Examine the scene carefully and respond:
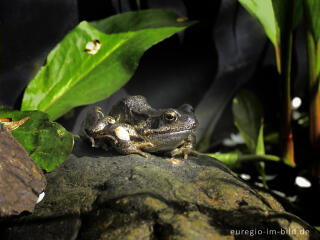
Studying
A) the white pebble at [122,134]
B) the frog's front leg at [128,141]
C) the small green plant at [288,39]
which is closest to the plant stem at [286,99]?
the small green plant at [288,39]

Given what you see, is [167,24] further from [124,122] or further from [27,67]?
[27,67]

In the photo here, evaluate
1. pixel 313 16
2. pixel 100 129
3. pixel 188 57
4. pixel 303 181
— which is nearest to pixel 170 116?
pixel 100 129

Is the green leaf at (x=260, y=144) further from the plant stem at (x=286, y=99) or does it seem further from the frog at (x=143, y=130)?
the frog at (x=143, y=130)

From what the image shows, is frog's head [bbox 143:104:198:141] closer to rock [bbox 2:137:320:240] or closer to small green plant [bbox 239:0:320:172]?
rock [bbox 2:137:320:240]

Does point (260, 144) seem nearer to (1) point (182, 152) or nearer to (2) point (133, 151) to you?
(1) point (182, 152)

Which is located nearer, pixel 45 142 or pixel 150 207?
pixel 150 207

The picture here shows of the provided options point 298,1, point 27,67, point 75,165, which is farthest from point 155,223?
point 27,67
